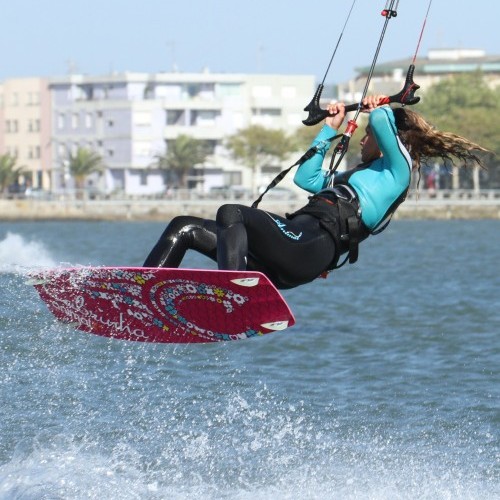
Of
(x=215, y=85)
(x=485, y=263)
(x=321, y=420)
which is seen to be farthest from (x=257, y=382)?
(x=215, y=85)

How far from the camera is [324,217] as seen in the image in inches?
311

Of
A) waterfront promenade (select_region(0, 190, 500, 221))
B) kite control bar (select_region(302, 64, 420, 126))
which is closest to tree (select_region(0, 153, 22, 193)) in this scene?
waterfront promenade (select_region(0, 190, 500, 221))

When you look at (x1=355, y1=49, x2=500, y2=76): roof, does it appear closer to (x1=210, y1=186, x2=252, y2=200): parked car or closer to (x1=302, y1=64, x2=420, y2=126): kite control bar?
(x1=210, y1=186, x2=252, y2=200): parked car

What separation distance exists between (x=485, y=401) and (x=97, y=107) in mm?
76594

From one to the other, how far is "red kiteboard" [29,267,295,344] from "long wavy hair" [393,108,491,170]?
1.16m

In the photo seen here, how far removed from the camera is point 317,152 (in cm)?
811

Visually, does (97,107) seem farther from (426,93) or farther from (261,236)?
(261,236)

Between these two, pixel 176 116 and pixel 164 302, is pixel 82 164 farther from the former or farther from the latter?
pixel 164 302

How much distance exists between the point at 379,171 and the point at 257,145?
236 feet

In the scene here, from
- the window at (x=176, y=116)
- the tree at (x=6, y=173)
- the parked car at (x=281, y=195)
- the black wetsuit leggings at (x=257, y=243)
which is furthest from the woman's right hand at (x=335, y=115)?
the window at (x=176, y=116)

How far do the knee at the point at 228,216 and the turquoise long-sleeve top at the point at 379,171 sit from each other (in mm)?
567

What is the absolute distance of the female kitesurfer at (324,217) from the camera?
25.5 feet

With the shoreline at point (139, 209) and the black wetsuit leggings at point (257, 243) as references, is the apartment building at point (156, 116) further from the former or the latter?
the black wetsuit leggings at point (257, 243)

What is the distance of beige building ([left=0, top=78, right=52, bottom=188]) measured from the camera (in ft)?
297
